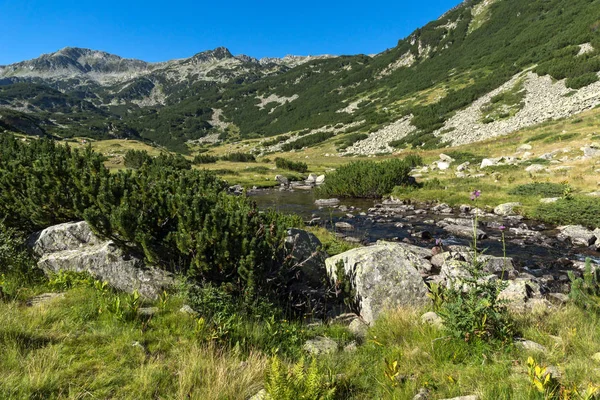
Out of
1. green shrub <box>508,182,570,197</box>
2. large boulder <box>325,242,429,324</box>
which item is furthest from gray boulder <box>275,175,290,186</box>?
large boulder <box>325,242,429,324</box>

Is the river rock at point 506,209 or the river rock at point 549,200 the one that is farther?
the river rock at point 506,209

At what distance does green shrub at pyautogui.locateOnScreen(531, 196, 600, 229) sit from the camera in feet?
46.5

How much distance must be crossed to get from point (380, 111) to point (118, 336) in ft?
293

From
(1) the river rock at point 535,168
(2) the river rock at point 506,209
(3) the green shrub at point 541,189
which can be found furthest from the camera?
(1) the river rock at point 535,168

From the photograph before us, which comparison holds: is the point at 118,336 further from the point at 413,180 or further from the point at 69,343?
the point at 413,180

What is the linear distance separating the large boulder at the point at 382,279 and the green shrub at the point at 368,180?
1839cm

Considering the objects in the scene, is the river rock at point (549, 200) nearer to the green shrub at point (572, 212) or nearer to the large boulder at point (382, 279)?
the green shrub at point (572, 212)

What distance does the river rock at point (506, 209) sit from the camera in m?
17.4

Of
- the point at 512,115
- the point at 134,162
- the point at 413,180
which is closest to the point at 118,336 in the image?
the point at 413,180

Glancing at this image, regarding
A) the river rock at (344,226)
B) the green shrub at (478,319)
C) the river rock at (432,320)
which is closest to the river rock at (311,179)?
the river rock at (344,226)

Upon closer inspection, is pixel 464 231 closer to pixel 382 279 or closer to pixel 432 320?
pixel 382 279

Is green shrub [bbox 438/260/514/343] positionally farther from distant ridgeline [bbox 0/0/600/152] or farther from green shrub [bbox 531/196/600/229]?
distant ridgeline [bbox 0/0/600/152]

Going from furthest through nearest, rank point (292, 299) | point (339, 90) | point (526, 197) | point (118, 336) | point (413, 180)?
point (339, 90)
point (413, 180)
point (526, 197)
point (292, 299)
point (118, 336)

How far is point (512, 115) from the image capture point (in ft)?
153
